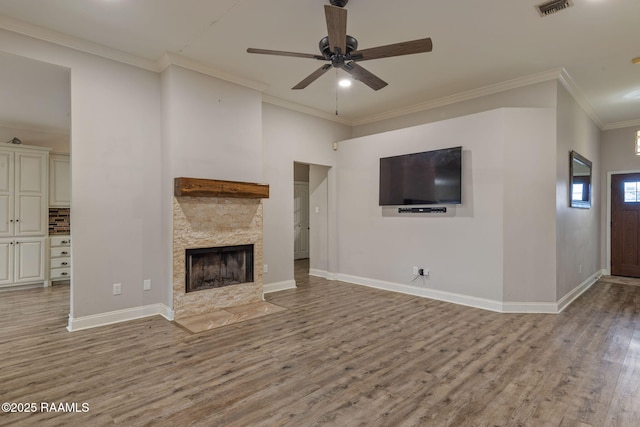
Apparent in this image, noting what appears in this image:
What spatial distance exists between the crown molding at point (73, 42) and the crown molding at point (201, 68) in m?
0.21

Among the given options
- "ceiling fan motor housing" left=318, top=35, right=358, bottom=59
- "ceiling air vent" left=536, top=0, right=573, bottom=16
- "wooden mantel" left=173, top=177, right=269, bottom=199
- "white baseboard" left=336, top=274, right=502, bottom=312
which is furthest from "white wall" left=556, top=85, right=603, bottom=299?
"wooden mantel" left=173, top=177, right=269, bottom=199

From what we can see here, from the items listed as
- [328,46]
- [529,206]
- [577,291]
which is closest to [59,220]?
[328,46]

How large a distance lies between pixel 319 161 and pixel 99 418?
474cm

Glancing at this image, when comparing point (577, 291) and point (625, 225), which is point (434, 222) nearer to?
point (577, 291)

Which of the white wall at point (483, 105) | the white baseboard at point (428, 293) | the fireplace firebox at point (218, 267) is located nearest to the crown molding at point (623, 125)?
the white wall at point (483, 105)

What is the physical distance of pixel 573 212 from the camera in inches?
192

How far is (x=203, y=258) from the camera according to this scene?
424 cm

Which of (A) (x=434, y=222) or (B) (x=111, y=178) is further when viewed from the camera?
(A) (x=434, y=222)

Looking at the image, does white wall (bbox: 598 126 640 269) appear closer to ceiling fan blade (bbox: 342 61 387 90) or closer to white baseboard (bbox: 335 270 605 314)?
white baseboard (bbox: 335 270 605 314)

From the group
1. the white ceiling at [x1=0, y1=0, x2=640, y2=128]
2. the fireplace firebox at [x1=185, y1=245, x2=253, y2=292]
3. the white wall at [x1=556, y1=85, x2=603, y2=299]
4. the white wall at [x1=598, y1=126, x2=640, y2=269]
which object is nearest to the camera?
the white ceiling at [x1=0, y1=0, x2=640, y2=128]

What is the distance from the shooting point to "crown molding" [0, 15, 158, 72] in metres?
3.20

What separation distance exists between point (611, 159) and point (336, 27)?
6907 mm

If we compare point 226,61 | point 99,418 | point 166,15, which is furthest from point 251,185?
point 99,418

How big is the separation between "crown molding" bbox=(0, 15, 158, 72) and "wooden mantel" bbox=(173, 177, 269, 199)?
1469mm
